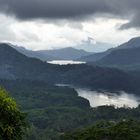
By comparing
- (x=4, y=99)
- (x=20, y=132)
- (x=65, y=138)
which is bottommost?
(x=65, y=138)

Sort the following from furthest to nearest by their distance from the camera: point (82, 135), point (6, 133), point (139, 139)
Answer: point (82, 135), point (139, 139), point (6, 133)

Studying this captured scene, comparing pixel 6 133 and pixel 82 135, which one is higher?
pixel 6 133

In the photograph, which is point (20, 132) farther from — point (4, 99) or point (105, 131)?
point (105, 131)

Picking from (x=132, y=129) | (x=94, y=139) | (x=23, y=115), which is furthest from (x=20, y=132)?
(x=132, y=129)

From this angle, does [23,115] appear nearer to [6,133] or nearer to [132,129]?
[6,133]

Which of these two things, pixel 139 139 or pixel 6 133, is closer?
pixel 6 133

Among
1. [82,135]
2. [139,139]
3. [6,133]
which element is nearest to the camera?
[6,133]
